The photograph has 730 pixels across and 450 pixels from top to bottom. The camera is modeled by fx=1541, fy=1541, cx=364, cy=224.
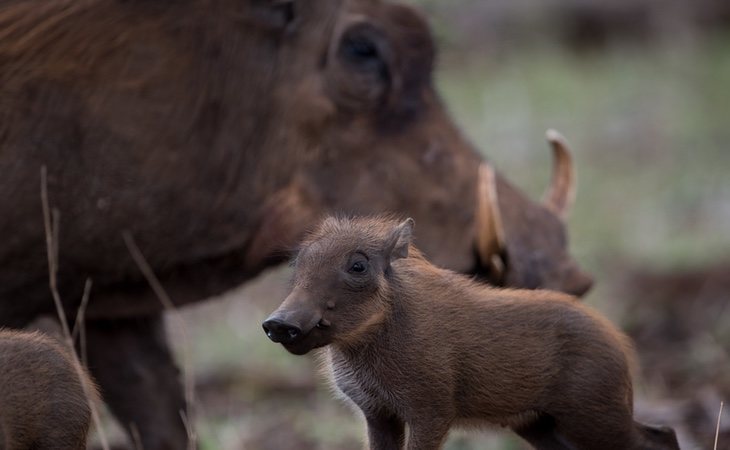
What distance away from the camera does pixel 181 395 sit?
511cm

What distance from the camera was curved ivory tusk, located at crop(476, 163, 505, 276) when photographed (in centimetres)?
452

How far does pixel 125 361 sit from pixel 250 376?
157 centimetres

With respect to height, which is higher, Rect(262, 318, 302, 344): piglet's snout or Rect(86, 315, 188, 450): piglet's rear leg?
Result: Rect(262, 318, 302, 344): piglet's snout

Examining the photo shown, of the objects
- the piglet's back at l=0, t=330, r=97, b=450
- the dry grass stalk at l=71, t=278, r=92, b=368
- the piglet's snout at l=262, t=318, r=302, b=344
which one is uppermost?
the piglet's snout at l=262, t=318, r=302, b=344

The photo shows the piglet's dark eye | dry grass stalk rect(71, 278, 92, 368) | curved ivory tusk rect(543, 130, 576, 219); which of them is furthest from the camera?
curved ivory tusk rect(543, 130, 576, 219)

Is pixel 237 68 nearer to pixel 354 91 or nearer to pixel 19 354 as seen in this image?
pixel 354 91

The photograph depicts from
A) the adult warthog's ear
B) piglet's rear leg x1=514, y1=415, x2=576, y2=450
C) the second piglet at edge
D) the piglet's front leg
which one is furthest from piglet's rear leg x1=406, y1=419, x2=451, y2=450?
the adult warthog's ear

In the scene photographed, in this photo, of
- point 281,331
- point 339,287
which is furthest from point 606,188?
point 281,331

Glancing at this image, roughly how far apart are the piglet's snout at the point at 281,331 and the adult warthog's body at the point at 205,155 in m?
1.55

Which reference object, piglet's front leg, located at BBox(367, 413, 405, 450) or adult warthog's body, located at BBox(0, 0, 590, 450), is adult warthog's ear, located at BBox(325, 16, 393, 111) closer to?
adult warthog's body, located at BBox(0, 0, 590, 450)

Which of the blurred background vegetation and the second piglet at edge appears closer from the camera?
the second piglet at edge

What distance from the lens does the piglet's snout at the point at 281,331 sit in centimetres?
288

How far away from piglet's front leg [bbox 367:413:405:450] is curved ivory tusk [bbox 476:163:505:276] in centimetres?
127

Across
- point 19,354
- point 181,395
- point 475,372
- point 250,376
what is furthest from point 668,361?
point 19,354
